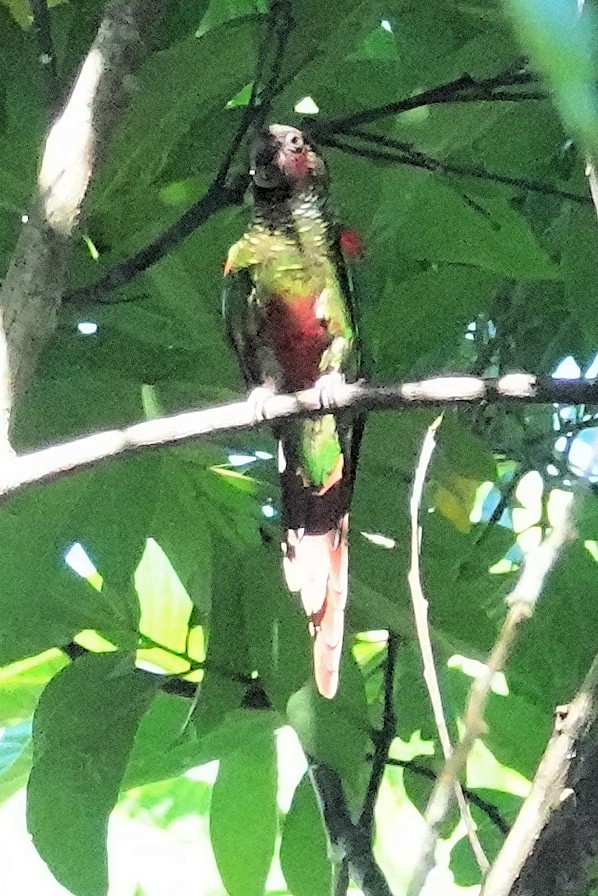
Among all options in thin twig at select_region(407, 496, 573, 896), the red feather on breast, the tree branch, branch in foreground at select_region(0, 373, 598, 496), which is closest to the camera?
thin twig at select_region(407, 496, 573, 896)

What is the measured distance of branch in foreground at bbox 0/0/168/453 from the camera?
0.36 metres

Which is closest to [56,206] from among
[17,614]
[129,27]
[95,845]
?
[129,27]

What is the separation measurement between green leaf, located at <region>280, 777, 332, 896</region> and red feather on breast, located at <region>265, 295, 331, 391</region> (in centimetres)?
23

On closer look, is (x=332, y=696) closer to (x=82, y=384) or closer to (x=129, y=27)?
(x=82, y=384)

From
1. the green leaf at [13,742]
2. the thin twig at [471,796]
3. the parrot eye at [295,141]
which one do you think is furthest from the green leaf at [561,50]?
the green leaf at [13,742]

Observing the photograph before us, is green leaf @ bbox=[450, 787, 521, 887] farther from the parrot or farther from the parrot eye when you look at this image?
the parrot eye

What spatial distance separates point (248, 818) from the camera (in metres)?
0.51

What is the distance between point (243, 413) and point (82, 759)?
234 millimetres

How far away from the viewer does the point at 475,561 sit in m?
0.51

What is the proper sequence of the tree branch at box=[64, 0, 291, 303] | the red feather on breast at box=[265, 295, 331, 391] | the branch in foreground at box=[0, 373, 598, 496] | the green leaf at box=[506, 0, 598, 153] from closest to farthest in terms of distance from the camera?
the green leaf at box=[506, 0, 598, 153] → the branch in foreground at box=[0, 373, 598, 496] → the tree branch at box=[64, 0, 291, 303] → the red feather on breast at box=[265, 295, 331, 391]

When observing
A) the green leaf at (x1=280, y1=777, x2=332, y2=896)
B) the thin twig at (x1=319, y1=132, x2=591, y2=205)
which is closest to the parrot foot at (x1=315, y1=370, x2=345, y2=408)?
the thin twig at (x1=319, y1=132, x2=591, y2=205)

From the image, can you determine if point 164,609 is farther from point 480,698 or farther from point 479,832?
point 480,698

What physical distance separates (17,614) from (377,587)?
0.17 metres

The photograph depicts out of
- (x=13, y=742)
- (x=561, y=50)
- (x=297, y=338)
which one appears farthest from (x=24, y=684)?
(x=561, y=50)
